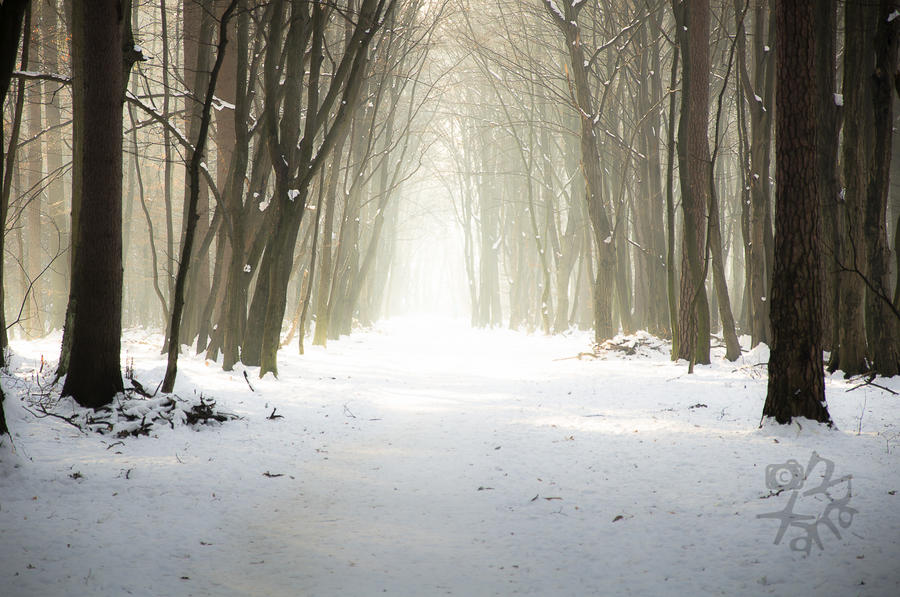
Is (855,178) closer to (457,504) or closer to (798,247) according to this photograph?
(798,247)

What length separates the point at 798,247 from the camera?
4.77m

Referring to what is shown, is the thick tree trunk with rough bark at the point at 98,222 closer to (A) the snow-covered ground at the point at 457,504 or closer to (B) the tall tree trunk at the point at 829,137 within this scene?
(A) the snow-covered ground at the point at 457,504

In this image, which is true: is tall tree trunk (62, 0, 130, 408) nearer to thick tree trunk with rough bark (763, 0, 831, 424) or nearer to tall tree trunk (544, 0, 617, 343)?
thick tree trunk with rough bark (763, 0, 831, 424)

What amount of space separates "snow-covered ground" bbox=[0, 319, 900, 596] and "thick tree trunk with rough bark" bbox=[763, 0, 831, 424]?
13.5 inches

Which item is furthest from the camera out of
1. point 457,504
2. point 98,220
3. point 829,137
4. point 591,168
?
point 591,168

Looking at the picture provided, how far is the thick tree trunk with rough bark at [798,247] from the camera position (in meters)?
4.73

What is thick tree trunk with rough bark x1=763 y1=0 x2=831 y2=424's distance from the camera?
4.73 metres

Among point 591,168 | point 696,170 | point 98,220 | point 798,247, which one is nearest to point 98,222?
point 98,220

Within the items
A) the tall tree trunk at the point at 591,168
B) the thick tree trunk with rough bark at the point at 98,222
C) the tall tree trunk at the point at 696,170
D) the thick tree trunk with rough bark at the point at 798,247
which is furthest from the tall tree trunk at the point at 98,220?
the tall tree trunk at the point at 591,168

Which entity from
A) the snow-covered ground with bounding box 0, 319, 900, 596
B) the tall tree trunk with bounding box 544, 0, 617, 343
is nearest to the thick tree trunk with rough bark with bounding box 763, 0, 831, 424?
the snow-covered ground with bounding box 0, 319, 900, 596

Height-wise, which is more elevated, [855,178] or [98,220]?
[855,178]

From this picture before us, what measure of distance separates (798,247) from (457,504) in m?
3.55

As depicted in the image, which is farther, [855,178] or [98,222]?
[855,178]

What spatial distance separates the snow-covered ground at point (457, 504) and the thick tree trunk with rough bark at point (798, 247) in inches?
13.5
